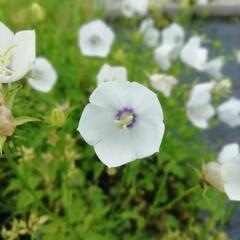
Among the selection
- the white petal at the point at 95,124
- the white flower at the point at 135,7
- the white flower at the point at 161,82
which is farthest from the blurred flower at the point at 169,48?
the white petal at the point at 95,124

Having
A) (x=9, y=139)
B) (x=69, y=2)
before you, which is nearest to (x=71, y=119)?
(x=9, y=139)

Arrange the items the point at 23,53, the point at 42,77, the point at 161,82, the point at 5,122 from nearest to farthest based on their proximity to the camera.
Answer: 1. the point at 5,122
2. the point at 23,53
3. the point at 161,82
4. the point at 42,77

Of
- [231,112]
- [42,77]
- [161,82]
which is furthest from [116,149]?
[231,112]

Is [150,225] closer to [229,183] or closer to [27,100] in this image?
[27,100]

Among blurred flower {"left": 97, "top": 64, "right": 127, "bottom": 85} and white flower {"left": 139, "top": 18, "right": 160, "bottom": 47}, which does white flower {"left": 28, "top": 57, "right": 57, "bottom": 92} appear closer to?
blurred flower {"left": 97, "top": 64, "right": 127, "bottom": 85}

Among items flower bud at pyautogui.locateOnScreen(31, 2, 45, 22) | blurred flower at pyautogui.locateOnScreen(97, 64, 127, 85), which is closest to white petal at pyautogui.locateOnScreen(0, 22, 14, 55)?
blurred flower at pyautogui.locateOnScreen(97, 64, 127, 85)

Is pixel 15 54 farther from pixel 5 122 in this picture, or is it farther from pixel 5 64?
pixel 5 122
